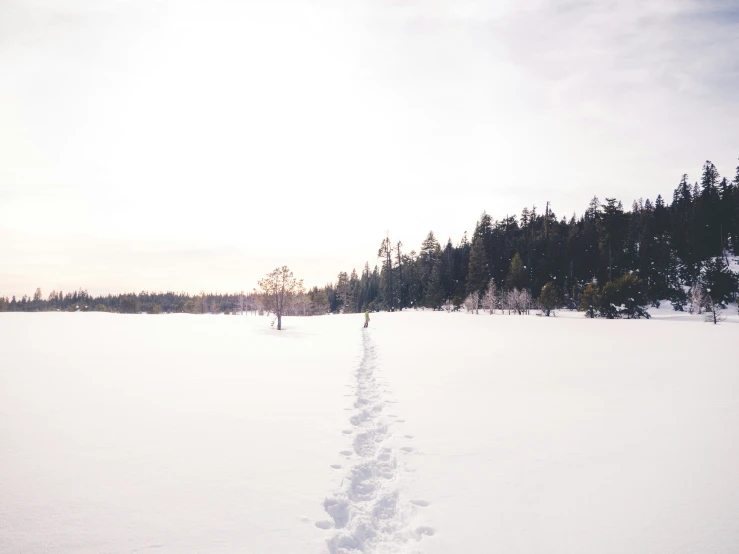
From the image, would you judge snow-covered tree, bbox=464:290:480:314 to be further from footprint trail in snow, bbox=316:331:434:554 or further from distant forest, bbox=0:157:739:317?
footprint trail in snow, bbox=316:331:434:554

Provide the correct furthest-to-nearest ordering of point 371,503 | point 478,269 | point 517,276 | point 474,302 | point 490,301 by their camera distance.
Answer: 1. point 478,269
2. point 517,276
3. point 474,302
4. point 490,301
5. point 371,503

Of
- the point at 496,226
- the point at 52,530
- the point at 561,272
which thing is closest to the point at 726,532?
the point at 52,530

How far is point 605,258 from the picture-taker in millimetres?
63312

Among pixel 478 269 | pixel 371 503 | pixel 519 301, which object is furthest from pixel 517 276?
pixel 371 503

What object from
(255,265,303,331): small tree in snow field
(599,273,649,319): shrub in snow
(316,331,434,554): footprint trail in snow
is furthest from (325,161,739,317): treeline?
(316,331,434,554): footprint trail in snow

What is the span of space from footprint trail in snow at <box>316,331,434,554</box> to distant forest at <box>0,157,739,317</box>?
41532 millimetres

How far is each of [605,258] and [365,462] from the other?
72617 mm

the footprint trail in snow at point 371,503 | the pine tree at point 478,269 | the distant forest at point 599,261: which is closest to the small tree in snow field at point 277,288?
the distant forest at point 599,261

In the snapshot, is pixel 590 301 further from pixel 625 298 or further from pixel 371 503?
pixel 371 503

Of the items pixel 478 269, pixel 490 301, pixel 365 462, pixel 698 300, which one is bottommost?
pixel 365 462

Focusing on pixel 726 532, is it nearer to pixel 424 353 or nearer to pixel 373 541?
pixel 373 541

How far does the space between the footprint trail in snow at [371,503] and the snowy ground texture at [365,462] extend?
0.03m

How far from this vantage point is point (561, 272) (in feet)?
220

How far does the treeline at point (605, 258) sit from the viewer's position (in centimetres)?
5053
